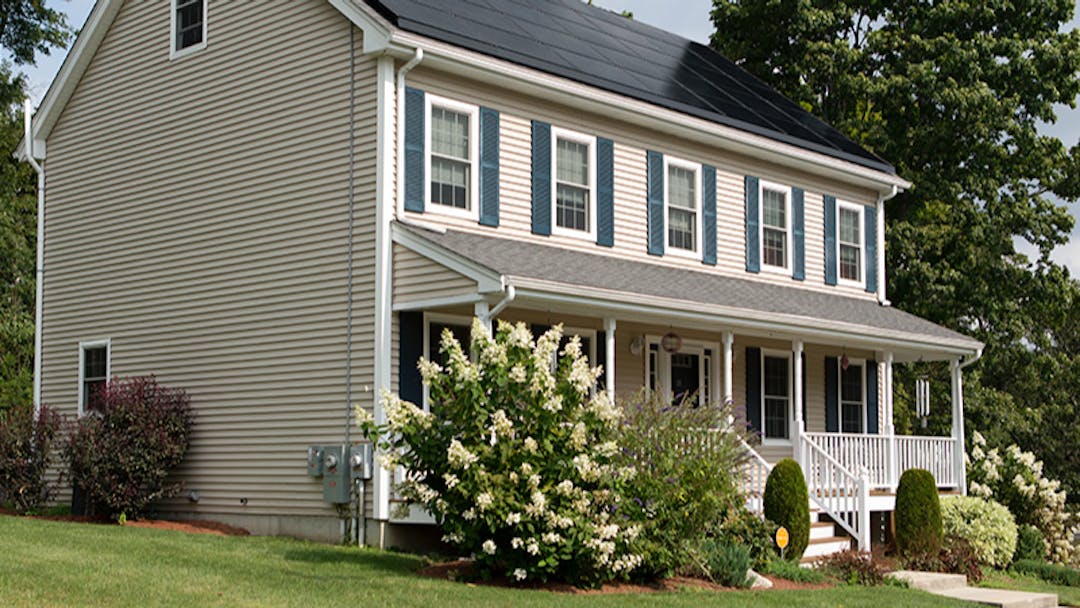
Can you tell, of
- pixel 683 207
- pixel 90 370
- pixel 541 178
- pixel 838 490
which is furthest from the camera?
pixel 683 207

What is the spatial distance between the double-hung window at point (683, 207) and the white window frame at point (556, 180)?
5.69 ft

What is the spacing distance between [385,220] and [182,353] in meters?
4.32

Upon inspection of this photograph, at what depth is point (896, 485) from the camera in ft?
Answer: 66.7

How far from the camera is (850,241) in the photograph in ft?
78.3

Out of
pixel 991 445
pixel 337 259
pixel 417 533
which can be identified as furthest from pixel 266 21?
pixel 991 445

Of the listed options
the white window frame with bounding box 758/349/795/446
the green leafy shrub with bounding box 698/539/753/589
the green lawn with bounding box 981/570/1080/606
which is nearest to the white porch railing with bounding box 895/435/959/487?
the white window frame with bounding box 758/349/795/446

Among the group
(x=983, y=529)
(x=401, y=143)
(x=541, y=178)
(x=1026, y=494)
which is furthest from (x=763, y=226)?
(x=401, y=143)

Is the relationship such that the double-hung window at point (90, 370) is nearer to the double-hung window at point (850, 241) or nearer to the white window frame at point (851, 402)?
the white window frame at point (851, 402)

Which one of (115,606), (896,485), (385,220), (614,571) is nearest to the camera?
(115,606)

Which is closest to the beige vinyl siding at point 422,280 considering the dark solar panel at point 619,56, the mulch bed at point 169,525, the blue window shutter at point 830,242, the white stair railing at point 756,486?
the dark solar panel at point 619,56

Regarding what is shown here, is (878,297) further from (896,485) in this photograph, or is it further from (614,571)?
(614,571)

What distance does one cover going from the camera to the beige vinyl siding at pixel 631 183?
1738 cm

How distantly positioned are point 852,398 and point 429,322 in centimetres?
1010

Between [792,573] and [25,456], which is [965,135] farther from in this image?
[25,456]
